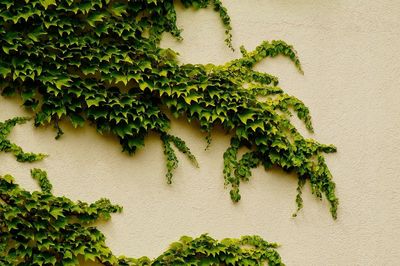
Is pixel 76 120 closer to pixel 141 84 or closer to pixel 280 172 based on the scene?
pixel 141 84

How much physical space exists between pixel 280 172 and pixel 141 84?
1.21 meters

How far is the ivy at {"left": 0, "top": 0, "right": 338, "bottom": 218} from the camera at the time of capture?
4.22 metres

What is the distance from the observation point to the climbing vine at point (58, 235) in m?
3.98

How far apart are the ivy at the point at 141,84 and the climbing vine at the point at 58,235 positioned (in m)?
0.39

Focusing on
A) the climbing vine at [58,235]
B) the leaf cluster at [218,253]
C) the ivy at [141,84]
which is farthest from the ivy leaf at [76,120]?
the leaf cluster at [218,253]

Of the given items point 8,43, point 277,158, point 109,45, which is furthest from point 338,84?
point 8,43

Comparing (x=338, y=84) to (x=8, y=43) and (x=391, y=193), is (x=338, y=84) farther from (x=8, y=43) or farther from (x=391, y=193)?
(x=8, y=43)

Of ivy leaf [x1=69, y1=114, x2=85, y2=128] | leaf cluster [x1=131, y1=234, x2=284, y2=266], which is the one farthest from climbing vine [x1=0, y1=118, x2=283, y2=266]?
ivy leaf [x1=69, y1=114, x2=85, y2=128]

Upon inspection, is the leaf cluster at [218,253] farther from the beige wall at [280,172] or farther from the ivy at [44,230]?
the ivy at [44,230]

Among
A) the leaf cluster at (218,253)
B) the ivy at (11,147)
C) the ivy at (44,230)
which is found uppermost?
the ivy at (11,147)

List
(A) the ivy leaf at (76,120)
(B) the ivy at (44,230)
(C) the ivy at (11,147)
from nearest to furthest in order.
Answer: (B) the ivy at (44,230) < (C) the ivy at (11,147) < (A) the ivy leaf at (76,120)

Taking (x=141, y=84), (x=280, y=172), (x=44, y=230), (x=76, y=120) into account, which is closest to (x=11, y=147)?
(x=76, y=120)

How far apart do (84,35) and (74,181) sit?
39.6 inches

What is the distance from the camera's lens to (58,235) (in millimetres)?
4062
